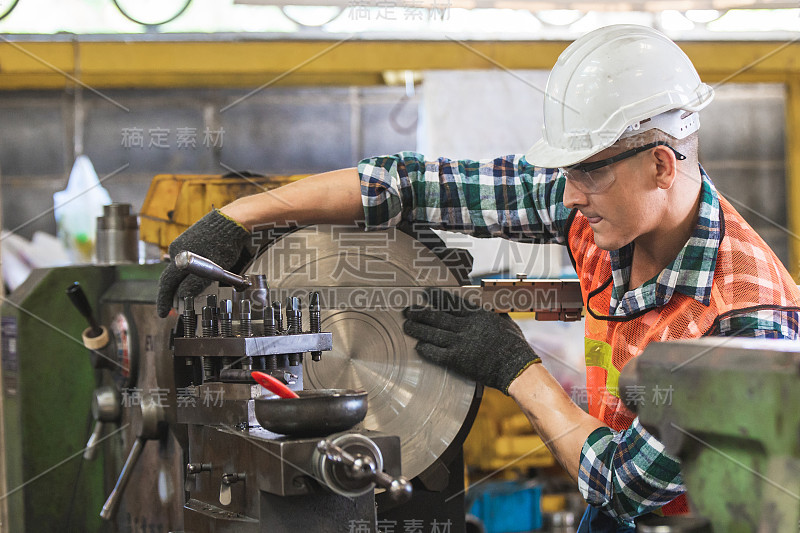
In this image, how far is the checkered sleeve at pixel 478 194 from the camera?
146 cm

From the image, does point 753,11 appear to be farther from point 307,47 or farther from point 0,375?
point 0,375

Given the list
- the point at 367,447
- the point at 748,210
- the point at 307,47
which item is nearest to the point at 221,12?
the point at 307,47

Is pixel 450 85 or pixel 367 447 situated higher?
pixel 450 85

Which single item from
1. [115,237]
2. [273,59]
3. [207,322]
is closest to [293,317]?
[207,322]

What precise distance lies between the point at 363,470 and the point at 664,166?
2.38 feet

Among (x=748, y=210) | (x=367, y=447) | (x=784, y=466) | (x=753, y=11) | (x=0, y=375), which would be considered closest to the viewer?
(x=784, y=466)

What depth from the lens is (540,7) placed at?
3844 millimetres

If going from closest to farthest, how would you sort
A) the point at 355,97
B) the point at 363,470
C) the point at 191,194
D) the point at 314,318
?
the point at 363,470
the point at 314,318
the point at 191,194
the point at 355,97

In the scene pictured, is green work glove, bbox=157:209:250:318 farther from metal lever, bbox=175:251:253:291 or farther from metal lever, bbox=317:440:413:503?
metal lever, bbox=317:440:413:503

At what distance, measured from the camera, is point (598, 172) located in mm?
1223

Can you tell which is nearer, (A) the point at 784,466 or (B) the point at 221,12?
(A) the point at 784,466

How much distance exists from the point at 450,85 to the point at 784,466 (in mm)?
3549

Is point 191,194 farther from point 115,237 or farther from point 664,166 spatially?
point 664,166

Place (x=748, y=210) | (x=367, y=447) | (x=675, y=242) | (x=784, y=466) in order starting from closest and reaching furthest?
(x=784, y=466), (x=367, y=447), (x=675, y=242), (x=748, y=210)
